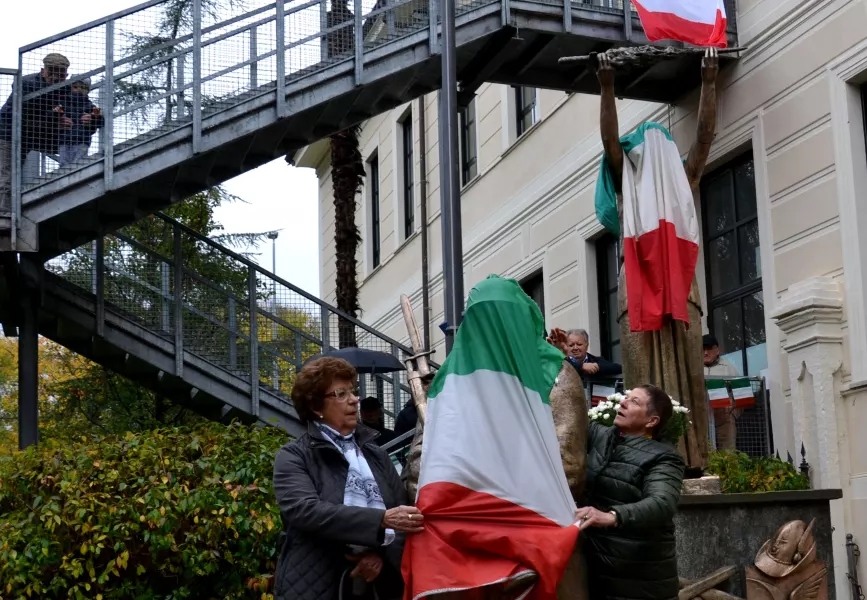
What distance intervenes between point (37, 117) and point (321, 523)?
9120mm

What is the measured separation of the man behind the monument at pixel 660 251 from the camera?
415 inches

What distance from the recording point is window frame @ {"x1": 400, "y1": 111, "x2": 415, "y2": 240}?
25.5m

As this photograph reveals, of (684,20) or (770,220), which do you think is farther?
(770,220)

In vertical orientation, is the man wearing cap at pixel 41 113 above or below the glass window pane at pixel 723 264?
above

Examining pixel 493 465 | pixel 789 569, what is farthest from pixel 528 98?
pixel 493 465

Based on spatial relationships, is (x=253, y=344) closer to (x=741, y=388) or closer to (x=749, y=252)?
(x=741, y=388)

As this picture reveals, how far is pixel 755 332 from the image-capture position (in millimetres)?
13414

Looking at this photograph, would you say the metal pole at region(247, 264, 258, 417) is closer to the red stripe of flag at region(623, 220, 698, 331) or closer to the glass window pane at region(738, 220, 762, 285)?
the red stripe of flag at region(623, 220, 698, 331)

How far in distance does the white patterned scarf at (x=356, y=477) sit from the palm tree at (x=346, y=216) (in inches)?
608

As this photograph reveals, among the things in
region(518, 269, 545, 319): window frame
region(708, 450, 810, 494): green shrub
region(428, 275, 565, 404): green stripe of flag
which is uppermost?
region(518, 269, 545, 319): window frame

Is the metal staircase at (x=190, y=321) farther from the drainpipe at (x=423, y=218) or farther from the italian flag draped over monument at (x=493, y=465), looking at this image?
the italian flag draped over monument at (x=493, y=465)

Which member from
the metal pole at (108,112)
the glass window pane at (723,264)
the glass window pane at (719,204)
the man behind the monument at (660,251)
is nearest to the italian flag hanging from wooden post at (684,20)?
the man behind the monument at (660,251)

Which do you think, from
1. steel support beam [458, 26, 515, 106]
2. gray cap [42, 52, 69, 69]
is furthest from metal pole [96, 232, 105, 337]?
steel support beam [458, 26, 515, 106]

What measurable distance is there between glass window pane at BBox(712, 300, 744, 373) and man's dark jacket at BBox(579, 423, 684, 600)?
8.14 metres
